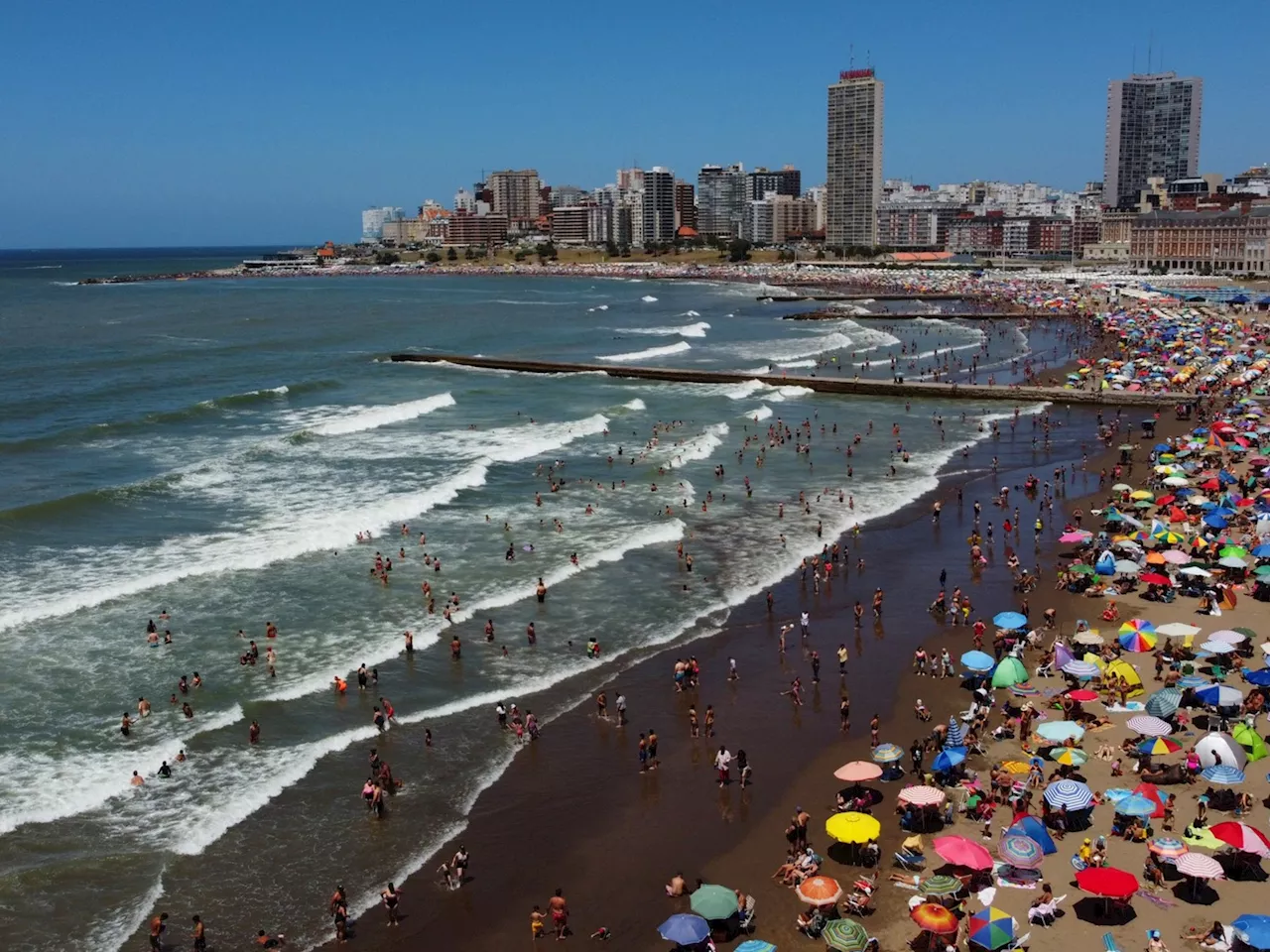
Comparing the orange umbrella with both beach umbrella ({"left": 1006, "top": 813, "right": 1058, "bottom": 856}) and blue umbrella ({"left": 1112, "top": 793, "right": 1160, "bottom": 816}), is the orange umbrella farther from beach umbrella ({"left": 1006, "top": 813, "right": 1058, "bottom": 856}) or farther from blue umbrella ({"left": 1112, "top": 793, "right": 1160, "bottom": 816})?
blue umbrella ({"left": 1112, "top": 793, "right": 1160, "bottom": 816})

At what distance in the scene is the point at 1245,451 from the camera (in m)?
39.4

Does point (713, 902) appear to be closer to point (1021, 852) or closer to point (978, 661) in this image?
point (1021, 852)

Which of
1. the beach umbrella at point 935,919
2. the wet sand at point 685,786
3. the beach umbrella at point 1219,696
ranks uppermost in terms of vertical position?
the beach umbrella at point 1219,696

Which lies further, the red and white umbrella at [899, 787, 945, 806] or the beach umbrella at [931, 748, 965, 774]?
the beach umbrella at [931, 748, 965, 774]

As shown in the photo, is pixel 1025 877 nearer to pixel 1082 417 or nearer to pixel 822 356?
pixel 1082 417

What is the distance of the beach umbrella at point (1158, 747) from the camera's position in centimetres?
1820

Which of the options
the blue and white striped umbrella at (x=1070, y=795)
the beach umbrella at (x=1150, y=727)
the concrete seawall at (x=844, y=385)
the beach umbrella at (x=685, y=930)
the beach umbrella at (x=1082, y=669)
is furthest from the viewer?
the concrete seawall at (x=844, y=385)

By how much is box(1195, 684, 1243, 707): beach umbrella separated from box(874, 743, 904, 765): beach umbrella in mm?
5790

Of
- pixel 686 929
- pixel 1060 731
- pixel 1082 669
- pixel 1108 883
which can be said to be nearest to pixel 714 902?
pixel 686 929

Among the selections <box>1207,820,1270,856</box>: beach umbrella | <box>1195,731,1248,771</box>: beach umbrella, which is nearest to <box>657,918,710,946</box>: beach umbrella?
<box>1207,820,1270,856</box>: beach umbrella

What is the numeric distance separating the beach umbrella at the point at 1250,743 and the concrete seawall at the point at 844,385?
38410 mm

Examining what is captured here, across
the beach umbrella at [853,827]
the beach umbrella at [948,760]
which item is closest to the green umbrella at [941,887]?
the beach umbrella at [853,827]

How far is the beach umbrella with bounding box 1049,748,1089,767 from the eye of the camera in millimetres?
18141

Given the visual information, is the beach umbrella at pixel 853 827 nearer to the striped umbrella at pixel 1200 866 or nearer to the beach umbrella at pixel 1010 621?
the striped umbrella at pixel 1200 866
